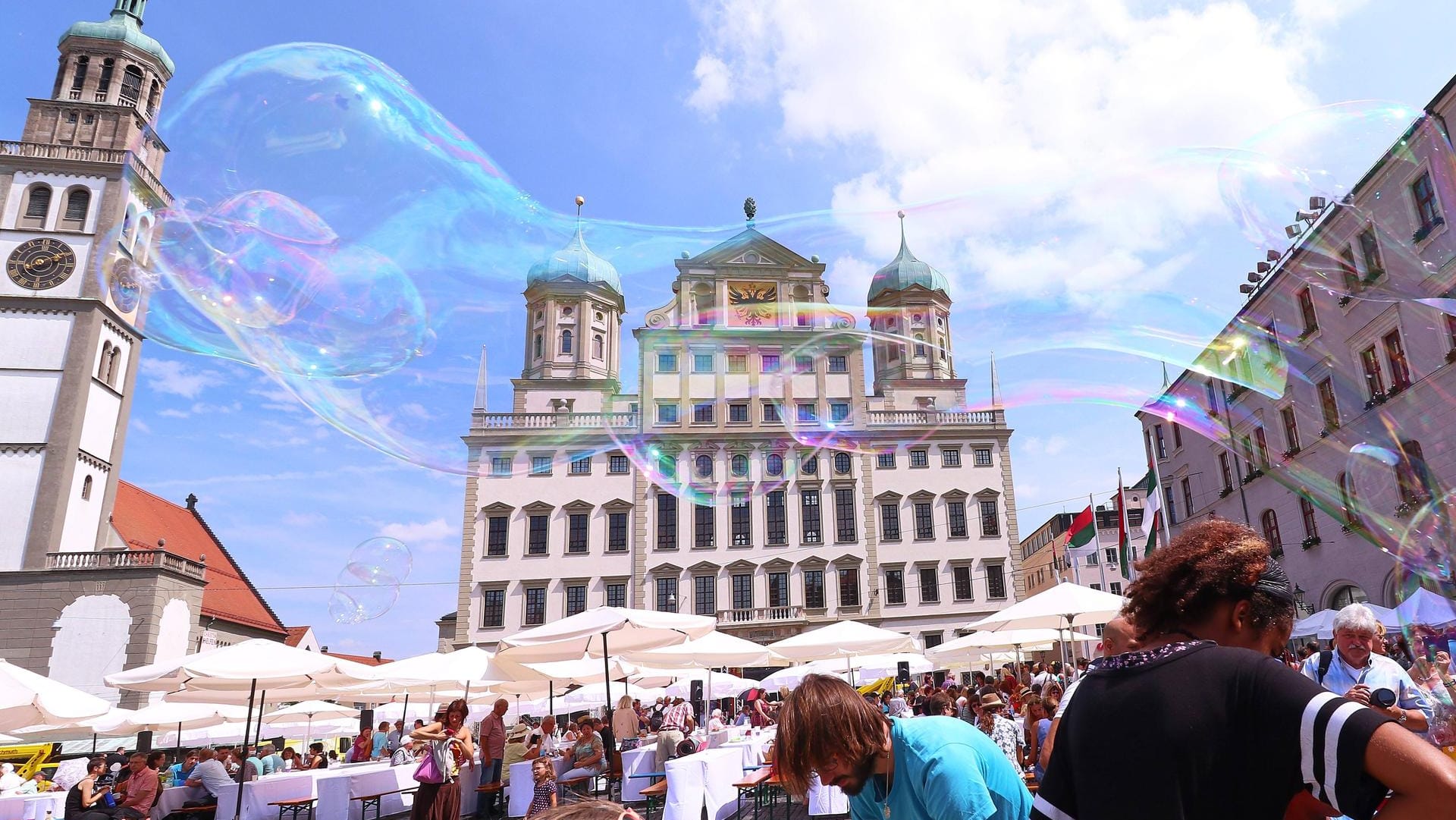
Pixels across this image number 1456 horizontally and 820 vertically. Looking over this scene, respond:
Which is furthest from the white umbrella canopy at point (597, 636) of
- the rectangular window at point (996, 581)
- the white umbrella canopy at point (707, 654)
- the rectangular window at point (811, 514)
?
the rectangular window at point (996, 581)

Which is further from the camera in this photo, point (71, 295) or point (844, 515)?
point (844, 515)

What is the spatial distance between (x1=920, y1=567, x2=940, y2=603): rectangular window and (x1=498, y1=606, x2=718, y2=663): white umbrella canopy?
30434mm

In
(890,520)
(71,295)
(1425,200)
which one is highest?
(71,295)

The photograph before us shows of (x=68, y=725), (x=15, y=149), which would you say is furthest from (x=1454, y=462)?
(x=15, y=149)

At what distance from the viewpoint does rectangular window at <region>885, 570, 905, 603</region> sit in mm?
41969

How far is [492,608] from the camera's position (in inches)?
1585

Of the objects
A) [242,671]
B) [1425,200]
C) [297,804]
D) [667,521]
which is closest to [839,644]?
[297,804]

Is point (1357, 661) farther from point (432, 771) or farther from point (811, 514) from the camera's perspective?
point (811, 514)

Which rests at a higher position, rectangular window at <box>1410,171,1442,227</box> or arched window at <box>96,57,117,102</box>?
arched window at <box>96,57,117,102</box>

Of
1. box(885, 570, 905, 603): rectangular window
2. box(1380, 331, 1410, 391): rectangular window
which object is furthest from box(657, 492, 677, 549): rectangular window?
box(1380, 331, 1410, 391): rectangular window

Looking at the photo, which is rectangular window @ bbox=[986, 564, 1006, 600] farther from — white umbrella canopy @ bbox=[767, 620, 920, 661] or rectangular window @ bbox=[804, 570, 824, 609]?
white umbrella canopy @ bbox=[767, 620, 920, 661]

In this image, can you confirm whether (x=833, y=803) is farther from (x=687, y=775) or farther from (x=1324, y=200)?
(x=1324, y=200)

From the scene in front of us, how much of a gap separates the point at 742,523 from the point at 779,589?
12.4ft

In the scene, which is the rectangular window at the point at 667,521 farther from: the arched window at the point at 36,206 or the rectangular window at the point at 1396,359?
the rectangular window at the point at 1396,359
